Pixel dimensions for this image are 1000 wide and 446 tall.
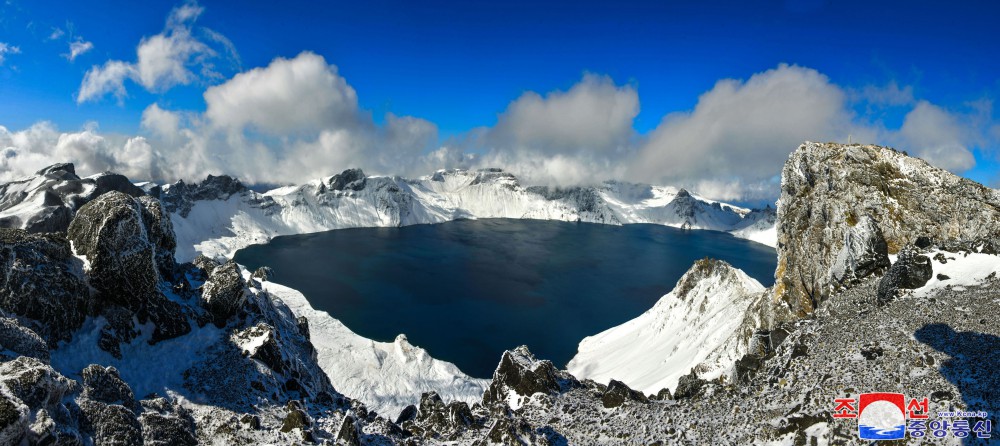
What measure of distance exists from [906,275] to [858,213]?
846cm

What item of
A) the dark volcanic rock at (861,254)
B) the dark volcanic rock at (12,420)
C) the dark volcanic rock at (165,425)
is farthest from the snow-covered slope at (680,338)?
the dark volcanic rock at (12,420)

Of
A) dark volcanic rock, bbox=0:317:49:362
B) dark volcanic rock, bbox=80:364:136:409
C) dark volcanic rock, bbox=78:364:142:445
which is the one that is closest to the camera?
dark volcanic rock, bbox=78:364:142:445

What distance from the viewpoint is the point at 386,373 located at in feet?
184

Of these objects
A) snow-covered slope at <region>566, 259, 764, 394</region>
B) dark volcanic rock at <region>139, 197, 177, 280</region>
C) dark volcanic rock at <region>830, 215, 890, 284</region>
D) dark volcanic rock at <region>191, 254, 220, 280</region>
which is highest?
dark volcanic rock at <region>830, 215, 890, 284</region>

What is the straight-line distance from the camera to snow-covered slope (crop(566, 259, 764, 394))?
162ft

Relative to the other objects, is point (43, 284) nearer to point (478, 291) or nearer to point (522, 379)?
point (522, 379)

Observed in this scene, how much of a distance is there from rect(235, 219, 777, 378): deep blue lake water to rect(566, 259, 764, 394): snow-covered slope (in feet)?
23.9

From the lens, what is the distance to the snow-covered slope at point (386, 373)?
172 ft

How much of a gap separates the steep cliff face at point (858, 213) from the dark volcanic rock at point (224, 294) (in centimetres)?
4239

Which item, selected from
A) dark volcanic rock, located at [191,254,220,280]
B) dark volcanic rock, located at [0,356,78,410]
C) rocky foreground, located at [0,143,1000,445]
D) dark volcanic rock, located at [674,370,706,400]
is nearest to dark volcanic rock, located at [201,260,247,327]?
rocky foreground, located at [0,143,1000,445]

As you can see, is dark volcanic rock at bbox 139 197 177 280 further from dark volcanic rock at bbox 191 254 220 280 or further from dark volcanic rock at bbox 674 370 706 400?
dark volcanic rock at bbox 674 370 706 400

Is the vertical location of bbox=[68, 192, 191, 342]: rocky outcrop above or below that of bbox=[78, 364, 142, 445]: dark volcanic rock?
above

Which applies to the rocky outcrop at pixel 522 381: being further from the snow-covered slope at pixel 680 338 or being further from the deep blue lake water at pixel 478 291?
the deep blue lake water at pixel 478 291

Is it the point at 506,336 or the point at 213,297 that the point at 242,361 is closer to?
the point at 213,297
